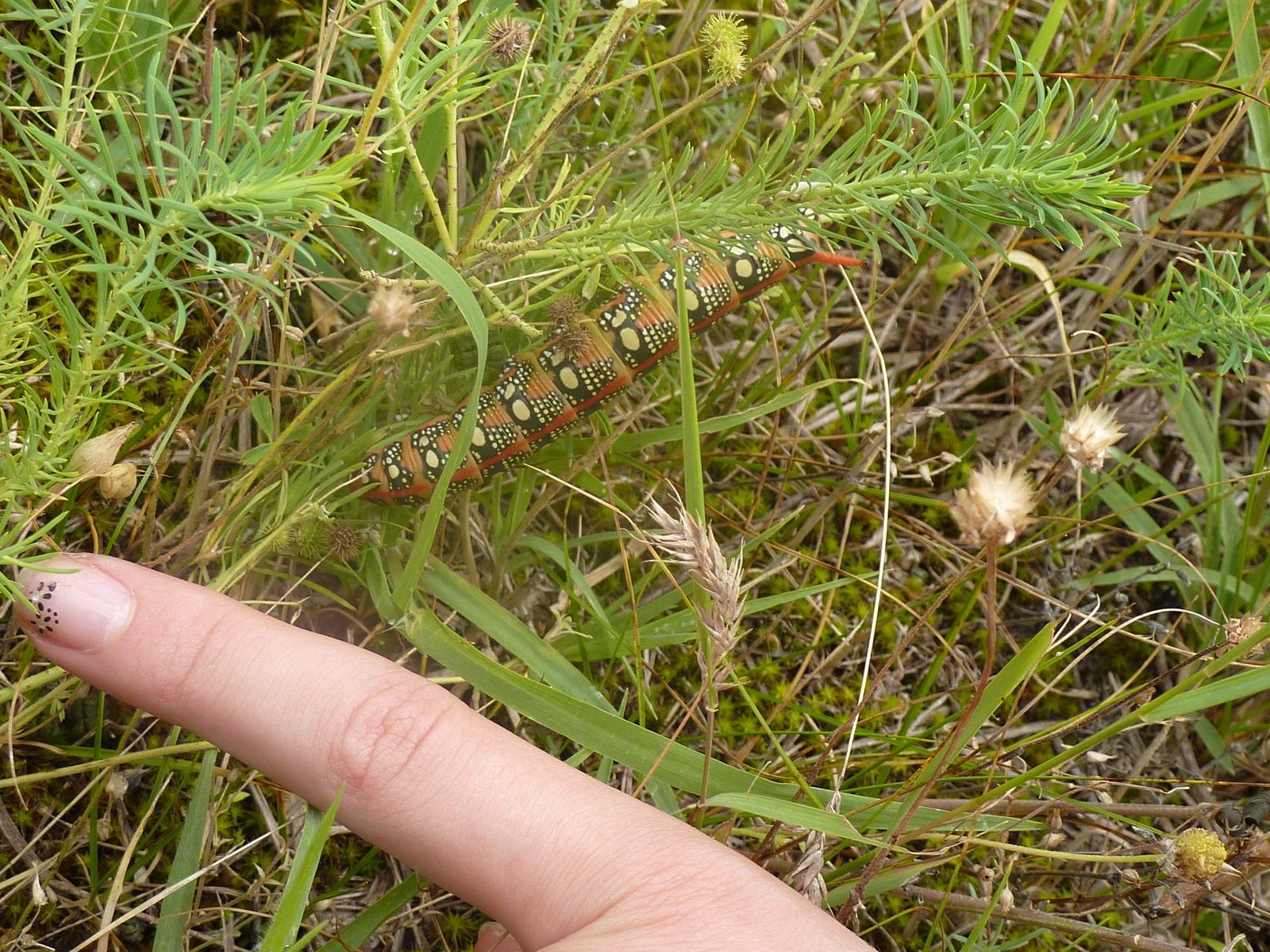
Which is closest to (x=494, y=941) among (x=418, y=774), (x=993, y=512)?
(x=418, y=774)

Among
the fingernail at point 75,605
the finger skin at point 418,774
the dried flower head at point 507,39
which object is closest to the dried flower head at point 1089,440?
the finger skin at point 418,774

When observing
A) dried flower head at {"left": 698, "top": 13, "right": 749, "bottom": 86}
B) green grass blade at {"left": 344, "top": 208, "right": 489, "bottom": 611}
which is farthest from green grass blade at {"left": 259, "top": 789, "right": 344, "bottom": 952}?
dried flower head at {"left": 698, "top": 13, "right": 749, "bottom": 86}

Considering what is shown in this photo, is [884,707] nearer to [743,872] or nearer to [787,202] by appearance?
[743,872]

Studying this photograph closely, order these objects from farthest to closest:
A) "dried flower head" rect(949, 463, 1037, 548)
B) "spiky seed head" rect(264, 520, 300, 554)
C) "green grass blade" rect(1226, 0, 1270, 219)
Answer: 1. "green grass blade" rect(1226, 0, 1270, 219)
2. "spiky seed head" rect(264, 520, 300, 554)
3. "dried flower head" rect(949, 463, 1037, 548)

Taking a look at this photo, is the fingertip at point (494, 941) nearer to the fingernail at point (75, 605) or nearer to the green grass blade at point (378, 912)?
the green grass blade at point (378, 912)

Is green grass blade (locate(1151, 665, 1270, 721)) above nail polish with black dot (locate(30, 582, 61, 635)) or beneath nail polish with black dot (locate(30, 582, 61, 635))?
beneath

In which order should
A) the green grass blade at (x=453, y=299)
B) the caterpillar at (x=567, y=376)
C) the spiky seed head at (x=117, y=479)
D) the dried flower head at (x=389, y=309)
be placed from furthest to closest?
1. the caterpillar at (x=567, y=376)
2. the spiky seed head at (x=117, y=479)
3. the green grass blade at (x=453, y=299)
4. the dried flower head at (x=389, y=309)

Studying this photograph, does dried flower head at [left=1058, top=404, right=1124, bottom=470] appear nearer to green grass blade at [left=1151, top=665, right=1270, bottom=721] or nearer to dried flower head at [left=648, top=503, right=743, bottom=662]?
dried flower head at [left=648, top=503, right=743, bottom=662]
